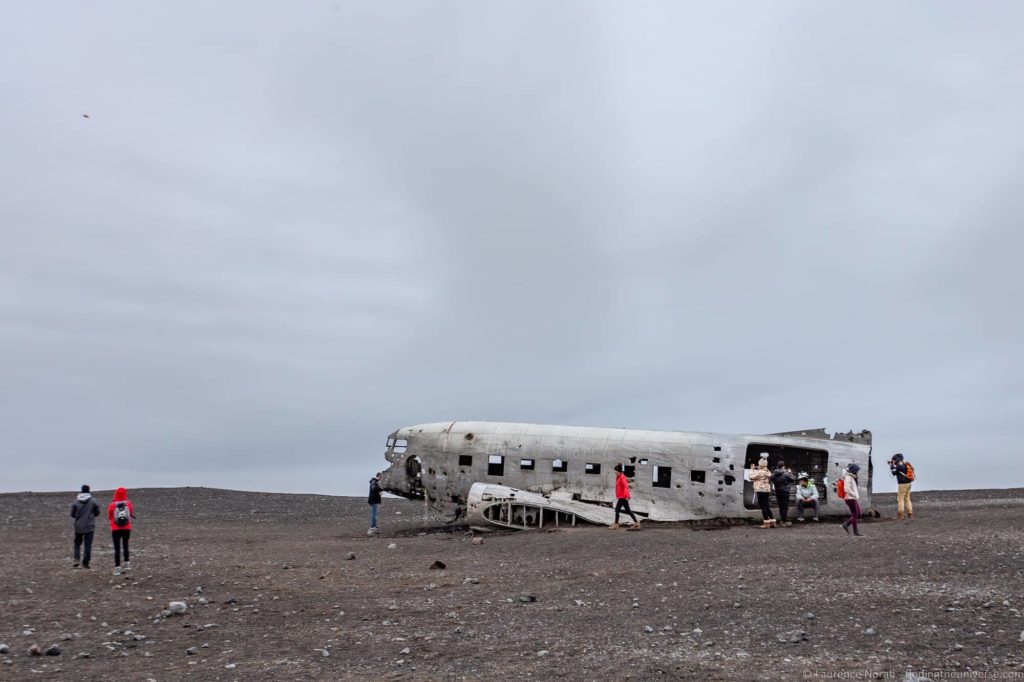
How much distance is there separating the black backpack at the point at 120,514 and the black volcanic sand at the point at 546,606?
137cm

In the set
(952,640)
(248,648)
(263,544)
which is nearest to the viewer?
(952,640)

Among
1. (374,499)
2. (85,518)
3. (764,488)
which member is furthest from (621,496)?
(85,518)

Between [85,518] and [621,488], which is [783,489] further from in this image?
[85,518]

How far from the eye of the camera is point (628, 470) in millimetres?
28281

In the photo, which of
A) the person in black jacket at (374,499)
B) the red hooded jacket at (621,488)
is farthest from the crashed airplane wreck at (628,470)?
the person in black jacket at (374,499)

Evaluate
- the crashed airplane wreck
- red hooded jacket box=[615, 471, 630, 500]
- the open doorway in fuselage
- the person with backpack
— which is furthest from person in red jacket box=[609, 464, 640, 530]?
the person with backpack

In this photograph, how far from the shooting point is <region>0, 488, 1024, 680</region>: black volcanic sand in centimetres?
1064

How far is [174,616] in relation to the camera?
1470cm

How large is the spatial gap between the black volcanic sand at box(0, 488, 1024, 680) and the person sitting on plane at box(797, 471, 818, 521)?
1386mm

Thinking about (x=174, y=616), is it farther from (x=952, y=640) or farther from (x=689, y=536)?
(x=689, y=536)

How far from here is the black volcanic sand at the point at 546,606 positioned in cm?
1064

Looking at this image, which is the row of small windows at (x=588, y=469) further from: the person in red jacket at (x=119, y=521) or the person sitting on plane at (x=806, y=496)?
the person in red jacket at (x=119, y=521)

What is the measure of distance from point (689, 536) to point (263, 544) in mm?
13940

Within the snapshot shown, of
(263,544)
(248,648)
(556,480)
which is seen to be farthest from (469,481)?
(248,648)
